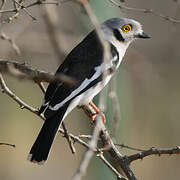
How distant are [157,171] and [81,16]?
388cm

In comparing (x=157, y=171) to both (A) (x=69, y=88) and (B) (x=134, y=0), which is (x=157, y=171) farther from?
(A) (x=69, y=88)

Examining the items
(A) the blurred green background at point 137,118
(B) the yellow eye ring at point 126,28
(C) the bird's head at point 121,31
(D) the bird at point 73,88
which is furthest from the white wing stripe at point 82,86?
(A) the blurred green background at point 137,118

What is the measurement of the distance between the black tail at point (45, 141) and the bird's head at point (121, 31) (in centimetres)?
157

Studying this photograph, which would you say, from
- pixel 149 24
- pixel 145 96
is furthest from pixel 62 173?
pixel 149 24

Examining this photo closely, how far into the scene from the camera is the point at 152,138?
9.48 m

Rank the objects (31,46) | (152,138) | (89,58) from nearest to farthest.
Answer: (89,58), (31,46), (152,138)

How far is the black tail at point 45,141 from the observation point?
3975mm

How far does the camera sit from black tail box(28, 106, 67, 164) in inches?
156

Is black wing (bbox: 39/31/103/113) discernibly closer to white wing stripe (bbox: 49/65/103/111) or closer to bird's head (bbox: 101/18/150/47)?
white wing stripe (bbox: 49/65/103/111)

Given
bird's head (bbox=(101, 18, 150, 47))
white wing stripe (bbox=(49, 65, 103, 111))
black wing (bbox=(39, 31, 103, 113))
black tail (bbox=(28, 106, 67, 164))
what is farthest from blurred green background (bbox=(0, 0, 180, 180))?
black tail (bbox=(28, 106, 67, 164))

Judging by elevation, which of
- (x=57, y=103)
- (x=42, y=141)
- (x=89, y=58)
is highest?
(x=89, y=58)

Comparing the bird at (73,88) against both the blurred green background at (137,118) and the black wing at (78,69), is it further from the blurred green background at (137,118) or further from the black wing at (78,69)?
the blurred green background at (137,118)

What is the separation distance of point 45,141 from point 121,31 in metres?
1.89

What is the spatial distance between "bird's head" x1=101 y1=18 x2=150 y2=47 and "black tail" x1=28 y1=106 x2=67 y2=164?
5.16ft
